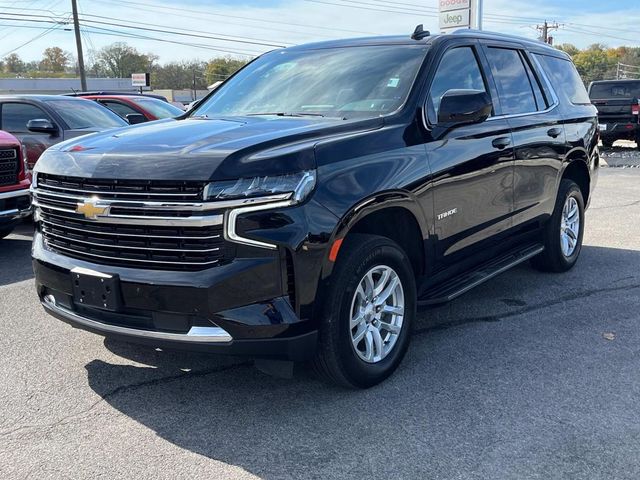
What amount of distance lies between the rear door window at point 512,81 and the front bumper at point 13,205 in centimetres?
503

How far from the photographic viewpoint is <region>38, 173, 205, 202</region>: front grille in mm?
3004

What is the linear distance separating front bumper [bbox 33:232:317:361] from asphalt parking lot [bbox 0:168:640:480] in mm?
449

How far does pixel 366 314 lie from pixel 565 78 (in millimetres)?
3842

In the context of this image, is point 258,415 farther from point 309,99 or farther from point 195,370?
point 309,99

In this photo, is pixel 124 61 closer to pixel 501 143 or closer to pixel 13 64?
pixel 13 64

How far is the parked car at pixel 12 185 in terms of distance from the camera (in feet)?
22.6

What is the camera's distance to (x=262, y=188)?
3037mm

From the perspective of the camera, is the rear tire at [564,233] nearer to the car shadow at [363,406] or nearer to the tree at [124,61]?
the car shadow at [363,406]

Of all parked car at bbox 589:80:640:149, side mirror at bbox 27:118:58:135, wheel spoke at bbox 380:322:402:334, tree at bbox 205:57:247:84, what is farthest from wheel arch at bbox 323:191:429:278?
tree at bbox 205:57:247:84

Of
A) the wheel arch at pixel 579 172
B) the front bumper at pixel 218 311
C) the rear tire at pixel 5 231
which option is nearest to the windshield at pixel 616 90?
the wheel arch at pixel 579 172

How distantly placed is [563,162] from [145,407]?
13.6 ft

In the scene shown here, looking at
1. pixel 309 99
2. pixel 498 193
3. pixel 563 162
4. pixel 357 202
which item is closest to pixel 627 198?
pixel 563 162

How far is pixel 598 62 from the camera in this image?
310ft

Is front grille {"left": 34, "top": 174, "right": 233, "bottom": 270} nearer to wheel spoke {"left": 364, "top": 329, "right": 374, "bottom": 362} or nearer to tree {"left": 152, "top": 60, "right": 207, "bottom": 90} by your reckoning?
wheel spoke {"left": 364, "top": 329, "right": 374, "bottom": 362}
